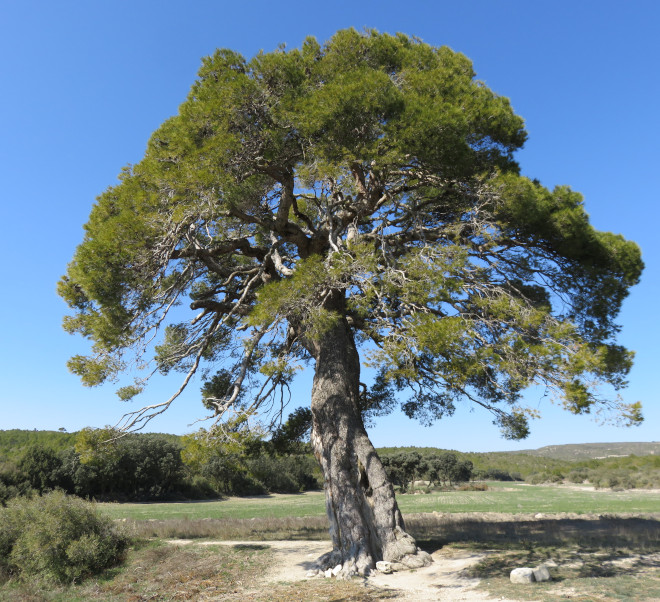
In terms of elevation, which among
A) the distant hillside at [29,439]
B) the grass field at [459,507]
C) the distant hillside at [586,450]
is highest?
the distant hillside at [29,439]

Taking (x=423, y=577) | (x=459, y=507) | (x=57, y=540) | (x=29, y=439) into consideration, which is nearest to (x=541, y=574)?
(x=423, y=577)

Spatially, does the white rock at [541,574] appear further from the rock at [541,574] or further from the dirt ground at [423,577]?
the dirt ground at [423,577]

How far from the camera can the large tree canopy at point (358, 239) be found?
353 inches

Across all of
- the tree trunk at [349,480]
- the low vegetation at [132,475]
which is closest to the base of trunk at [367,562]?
the tree trunk at [349,480]

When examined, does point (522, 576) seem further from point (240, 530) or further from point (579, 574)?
point (240, 530)

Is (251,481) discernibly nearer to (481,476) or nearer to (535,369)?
(481,476)

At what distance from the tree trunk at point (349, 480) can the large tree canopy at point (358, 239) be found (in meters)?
0.03

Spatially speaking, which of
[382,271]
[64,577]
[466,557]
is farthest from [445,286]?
[64,577]

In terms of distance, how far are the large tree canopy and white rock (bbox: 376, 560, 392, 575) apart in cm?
18

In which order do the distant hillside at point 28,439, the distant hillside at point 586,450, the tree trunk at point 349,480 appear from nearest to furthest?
the tree trunk at point 349,480
the distant hillside at point 28,439
the distant hillside at point 586,450

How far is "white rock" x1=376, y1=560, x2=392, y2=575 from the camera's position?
879 cm

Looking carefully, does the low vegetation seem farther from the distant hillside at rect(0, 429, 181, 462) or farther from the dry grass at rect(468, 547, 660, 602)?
the dry grass at rect(468, 547, 660, 602)

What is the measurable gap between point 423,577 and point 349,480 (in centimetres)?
221

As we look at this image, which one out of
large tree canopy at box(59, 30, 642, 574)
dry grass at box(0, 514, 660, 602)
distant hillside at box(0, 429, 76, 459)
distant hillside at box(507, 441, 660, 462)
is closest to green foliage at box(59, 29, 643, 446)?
large tree canopy at box(59, 30, 642, 574)
